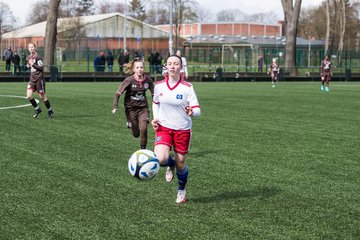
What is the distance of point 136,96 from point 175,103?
159 inches

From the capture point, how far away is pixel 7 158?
12203 millimetres

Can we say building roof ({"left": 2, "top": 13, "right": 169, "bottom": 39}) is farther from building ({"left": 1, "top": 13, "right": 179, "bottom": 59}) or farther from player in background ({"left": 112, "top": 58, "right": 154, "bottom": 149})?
player in background ({"left": 112, "top": 58, "right": 154, "bottom": 149})

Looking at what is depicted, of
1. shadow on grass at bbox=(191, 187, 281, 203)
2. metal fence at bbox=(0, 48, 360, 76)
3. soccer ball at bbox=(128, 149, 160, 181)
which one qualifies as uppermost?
metal fence at bbox=(0, 48, 360, 76)

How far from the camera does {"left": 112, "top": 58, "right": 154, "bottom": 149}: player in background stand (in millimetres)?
12312

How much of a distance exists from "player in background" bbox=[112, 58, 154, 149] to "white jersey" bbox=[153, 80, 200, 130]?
3534mm

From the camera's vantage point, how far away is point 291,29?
188 ft

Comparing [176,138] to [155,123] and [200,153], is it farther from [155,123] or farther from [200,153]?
[200,153]

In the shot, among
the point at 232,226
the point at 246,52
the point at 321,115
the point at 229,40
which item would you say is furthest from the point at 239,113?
the point at 229,40

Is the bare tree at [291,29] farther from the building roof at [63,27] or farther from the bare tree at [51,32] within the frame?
the building roof at [63,27]

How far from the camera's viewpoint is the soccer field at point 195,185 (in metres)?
7.36

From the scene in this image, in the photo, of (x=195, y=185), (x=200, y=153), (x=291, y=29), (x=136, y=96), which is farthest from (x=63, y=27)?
(x=195, y=185)

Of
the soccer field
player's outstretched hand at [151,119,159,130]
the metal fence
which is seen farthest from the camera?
the metal fence

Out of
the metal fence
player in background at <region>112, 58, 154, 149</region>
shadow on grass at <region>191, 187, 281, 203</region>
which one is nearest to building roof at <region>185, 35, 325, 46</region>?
the metal fence

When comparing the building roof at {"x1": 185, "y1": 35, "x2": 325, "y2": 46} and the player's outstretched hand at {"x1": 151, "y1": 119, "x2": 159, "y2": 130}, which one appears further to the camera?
the building roof at {"x1": 185, "y1": 35, "x2": 325, "y2": 46}
